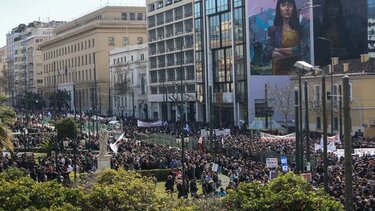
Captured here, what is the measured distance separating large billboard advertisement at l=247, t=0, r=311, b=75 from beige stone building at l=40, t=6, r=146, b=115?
3987 cm

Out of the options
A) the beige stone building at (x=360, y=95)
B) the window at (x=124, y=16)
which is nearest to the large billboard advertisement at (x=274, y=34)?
the beige stone building at (x=360, y=95)

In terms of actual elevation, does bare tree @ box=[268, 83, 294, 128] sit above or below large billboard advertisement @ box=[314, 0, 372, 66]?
below

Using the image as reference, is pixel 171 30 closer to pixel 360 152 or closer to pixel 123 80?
pixel 123 80

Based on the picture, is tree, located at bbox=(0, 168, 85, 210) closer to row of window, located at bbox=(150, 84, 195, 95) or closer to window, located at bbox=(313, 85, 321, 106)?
window, located at bbox=(313, 85, 321, 106)

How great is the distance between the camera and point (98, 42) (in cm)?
12219

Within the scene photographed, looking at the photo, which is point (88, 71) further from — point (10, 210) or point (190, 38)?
point (10, 210)

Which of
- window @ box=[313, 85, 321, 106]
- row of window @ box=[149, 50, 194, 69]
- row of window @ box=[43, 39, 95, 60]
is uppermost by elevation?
row of window @ box=[43, 39, 95, 60]

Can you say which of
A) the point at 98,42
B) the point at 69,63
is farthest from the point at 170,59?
the point at 69,63

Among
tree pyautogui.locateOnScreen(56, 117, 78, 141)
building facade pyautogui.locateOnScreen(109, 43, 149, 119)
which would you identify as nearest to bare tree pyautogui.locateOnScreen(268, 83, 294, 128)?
tree pyautogui.locateOnScreen(56, 117, 78, 141)

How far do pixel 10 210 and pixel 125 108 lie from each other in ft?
330

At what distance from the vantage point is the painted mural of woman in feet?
261

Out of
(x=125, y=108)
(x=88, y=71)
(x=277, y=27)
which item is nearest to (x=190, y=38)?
(x=277, y=27)

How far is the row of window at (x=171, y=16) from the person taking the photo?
95.1m

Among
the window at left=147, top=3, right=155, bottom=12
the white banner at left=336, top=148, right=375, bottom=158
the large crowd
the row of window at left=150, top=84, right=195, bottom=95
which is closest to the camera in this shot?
the large crowd
